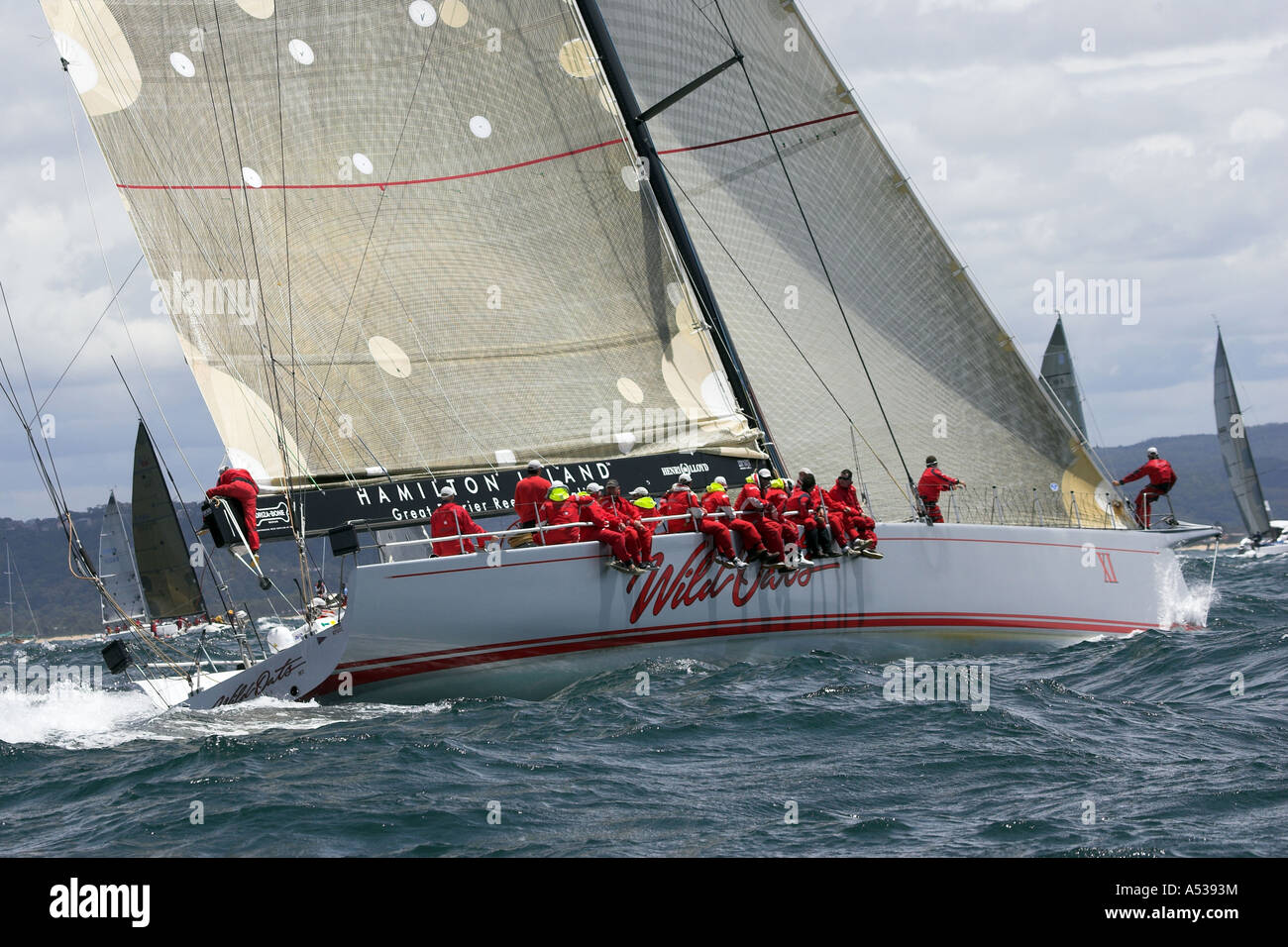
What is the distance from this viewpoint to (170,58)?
11039 mm

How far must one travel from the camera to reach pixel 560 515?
33.1ft

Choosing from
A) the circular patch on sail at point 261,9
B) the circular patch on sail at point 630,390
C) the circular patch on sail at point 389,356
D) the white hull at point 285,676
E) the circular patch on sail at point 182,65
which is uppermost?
the circular patch on sail at point 261,9

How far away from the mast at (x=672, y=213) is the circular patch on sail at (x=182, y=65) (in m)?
3.34

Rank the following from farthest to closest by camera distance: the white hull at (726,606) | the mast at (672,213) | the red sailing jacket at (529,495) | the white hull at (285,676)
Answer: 1. the mast at (672,213)
2. the red sailing jacket at (529,495)
3. the white hull at (285,676)
4. the white hull at (726,606)

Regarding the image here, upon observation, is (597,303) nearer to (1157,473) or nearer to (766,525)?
(766,525)

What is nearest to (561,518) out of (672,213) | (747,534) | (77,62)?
(747,534)

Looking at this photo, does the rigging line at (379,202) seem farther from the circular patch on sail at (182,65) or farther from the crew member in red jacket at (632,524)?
the crew member in red jacket at (632,524)

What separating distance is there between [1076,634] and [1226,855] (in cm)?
665

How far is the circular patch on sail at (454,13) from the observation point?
11.5 m

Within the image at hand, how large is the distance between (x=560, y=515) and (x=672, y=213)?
346 centimetres

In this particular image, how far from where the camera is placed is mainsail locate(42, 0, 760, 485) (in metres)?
10.9

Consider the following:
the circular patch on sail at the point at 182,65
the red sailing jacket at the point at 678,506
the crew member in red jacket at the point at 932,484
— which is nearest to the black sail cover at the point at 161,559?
the circular patch on sail at the point at 182,65

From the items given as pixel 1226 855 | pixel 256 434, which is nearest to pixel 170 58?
pixel 256 434
